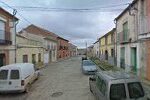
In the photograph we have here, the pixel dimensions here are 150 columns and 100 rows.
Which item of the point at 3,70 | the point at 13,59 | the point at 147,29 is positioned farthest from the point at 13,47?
the point at 147,29

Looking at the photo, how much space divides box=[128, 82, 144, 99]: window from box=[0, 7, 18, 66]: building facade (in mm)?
15319

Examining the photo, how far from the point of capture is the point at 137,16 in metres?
20.5

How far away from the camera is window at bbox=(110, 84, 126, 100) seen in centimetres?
850

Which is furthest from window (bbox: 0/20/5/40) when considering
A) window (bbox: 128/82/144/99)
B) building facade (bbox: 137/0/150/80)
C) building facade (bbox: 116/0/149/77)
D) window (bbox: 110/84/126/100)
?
window (bbox: 128/82/144/99)

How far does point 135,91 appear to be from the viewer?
8648 mm

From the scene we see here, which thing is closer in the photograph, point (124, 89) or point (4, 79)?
point (124, 89)

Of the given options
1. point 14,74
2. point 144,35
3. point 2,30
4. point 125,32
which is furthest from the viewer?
point 125,32

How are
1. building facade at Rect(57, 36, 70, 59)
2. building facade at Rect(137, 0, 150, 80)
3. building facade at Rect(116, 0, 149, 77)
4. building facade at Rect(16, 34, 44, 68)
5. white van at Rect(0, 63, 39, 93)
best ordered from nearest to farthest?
white van at Rect(0, 63, 39, 93), building facade at Rect(137, 0, 150, 80), building facade at Rect(116, 0, 149, 77), building facade at Rect(16, 34, 44, 68), building facade at Rect(57, 36, 70, 59)

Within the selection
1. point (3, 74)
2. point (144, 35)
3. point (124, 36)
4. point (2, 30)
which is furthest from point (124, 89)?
point (124, 36)

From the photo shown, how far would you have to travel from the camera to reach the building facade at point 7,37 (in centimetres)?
2197

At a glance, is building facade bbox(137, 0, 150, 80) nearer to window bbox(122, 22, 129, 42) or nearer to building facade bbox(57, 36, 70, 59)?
window bbox(122, 22, 129, 42)

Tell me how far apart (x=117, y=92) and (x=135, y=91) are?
64 centimetres

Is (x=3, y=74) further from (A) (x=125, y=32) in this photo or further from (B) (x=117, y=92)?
(A) (x=125, y=32)

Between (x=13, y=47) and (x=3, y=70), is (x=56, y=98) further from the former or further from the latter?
(x=13, y=47)
